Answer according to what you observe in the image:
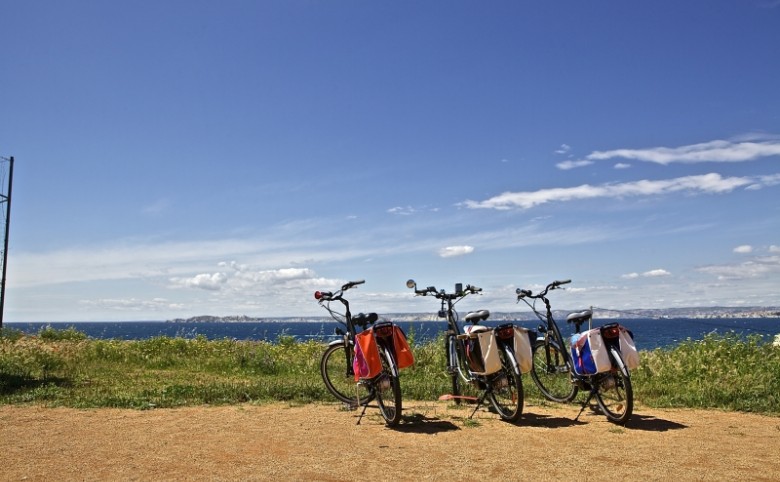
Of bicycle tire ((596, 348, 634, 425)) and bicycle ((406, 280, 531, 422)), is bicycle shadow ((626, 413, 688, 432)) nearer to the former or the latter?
bicycle tire ((596, 348, 634, 425))

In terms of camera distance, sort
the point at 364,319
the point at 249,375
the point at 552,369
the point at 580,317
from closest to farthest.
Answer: the point at 580,317 → the point at 364,319 → the point at 552,369 → the point at 249,375

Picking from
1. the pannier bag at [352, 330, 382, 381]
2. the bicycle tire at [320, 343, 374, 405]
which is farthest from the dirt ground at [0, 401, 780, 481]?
the pannier bag at [352, 330, 382, 381]

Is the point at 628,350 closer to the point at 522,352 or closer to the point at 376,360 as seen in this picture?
the point at 522,352

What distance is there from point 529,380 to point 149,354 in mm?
9215

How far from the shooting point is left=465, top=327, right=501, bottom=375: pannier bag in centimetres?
755

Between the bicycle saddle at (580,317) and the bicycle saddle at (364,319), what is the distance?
2.48 m

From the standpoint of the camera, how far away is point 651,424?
730 cm

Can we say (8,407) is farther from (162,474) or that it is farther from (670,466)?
(670,466)

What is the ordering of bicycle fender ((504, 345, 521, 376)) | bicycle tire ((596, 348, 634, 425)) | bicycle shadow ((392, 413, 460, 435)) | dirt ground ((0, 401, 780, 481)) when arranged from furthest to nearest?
bicycle fender ((504, 345, 521, 376)), bicycle tire ((596, 348, 634, 425)), bicycle shadow ((392, 413, 460, 435)), dirt ground ((0, 401, 780, 481))

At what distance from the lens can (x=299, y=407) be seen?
335 inches

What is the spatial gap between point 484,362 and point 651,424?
1.99 m

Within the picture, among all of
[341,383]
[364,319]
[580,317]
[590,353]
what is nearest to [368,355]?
[364,319]

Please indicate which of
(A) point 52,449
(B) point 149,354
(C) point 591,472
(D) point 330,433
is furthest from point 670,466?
(B) point 149,354

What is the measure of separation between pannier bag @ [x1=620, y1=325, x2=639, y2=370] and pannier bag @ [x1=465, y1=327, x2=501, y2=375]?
4.72 ft
